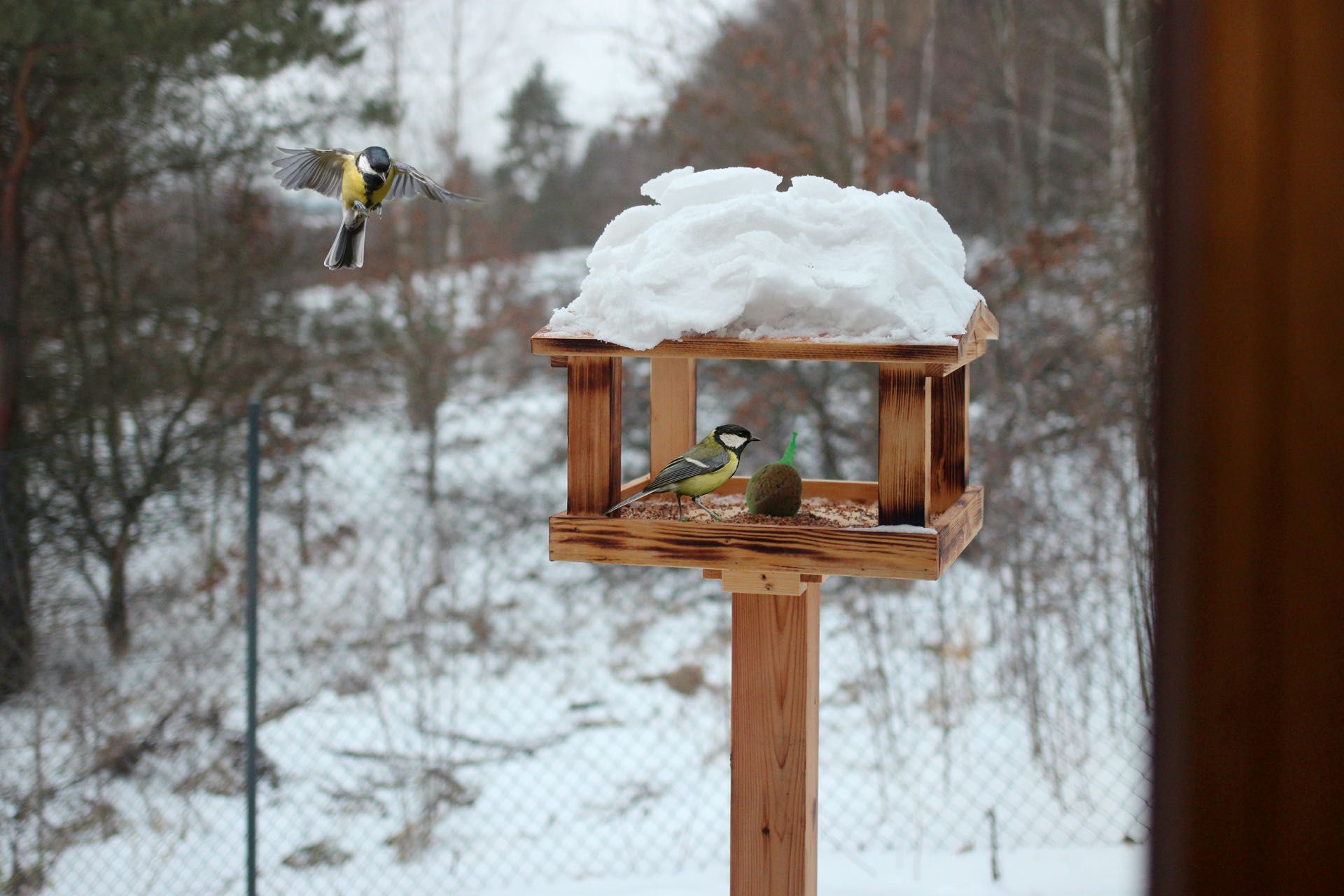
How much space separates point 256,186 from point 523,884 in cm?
381

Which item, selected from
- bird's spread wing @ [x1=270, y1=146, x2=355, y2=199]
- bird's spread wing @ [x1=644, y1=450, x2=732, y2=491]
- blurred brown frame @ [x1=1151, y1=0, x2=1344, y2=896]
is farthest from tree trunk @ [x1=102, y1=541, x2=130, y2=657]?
blurred brown frame @ [x1=1151, y1=0, x2=1344, y2=896]

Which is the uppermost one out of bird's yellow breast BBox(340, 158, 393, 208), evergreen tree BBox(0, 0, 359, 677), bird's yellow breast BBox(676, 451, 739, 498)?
evergreen tree BBox(0, 0, 359, 677)

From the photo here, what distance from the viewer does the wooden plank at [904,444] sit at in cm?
183

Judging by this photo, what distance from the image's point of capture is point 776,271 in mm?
1830

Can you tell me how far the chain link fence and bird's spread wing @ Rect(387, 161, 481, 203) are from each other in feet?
6.48

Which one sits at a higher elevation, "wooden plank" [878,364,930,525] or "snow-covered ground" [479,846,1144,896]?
"wooden plank" [878,364,930,525]

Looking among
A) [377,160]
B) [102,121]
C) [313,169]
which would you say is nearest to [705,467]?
[377,160]

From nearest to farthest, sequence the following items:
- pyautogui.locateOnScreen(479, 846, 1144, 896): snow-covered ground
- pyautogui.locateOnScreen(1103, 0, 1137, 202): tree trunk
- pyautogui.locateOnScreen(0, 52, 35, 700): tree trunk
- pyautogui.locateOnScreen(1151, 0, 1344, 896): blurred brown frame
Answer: pyautogui.locateOnScreen(1151, 0, 1344, 896): blurred brown frame, pyautogui.locateOnScreen(479, 846, 1144, 896): snow-covered ground, pyautogui.locateOnScreen(0, 52, 35, 700): tree trunk, pyautogui.locateOnScreen(1103, 0, 1137, 202): tree trunk

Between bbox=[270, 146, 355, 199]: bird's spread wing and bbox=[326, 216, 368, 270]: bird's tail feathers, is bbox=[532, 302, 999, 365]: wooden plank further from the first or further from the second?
bbox=[270, 146, 355, 199]: bird's spread wing

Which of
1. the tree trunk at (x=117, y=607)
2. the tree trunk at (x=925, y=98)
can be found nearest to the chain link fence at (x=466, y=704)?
the tree trunk at (x=117, y=607)

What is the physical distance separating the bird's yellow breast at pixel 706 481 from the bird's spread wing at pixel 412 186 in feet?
2.40

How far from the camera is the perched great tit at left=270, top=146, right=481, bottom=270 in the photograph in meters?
2.17

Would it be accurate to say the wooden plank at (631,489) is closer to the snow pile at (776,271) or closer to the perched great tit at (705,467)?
the perched great tit at (705,467)

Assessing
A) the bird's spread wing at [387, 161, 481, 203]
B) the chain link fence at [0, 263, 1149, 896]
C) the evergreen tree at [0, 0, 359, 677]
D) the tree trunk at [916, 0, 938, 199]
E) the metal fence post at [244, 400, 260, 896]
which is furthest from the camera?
the tree trunk at [916, 0, 938, 199]
